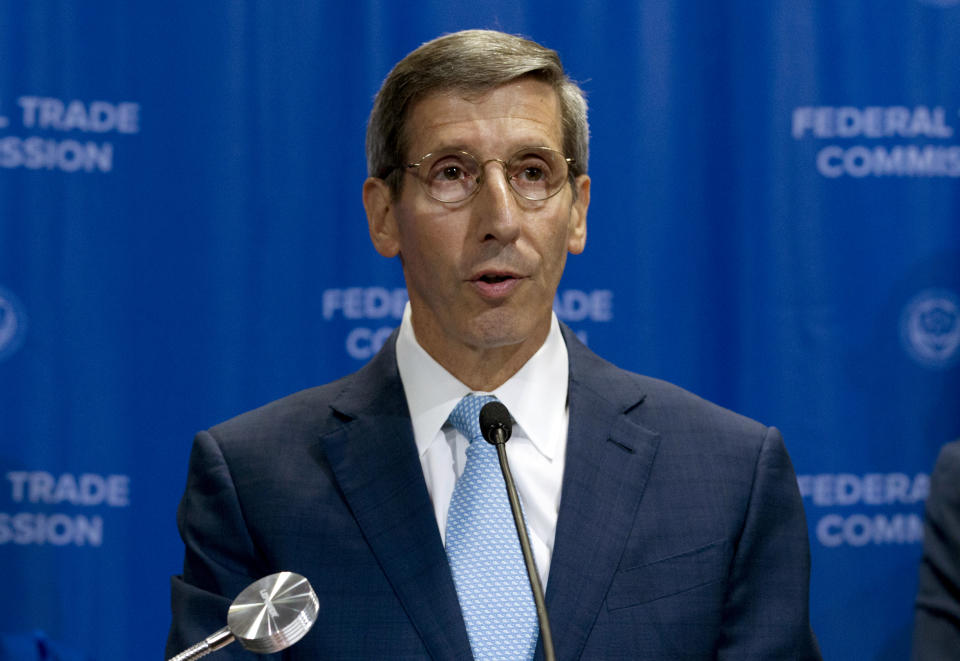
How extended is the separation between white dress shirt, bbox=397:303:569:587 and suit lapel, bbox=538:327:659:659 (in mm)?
35

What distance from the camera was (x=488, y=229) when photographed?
5.42 feet

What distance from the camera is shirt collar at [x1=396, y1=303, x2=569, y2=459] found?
67.5 inches

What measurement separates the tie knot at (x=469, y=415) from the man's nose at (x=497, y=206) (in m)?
0.25

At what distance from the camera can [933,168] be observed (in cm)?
256

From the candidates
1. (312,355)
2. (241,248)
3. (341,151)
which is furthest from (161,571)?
(341,151)

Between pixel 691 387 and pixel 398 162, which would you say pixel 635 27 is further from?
pixel 398 162

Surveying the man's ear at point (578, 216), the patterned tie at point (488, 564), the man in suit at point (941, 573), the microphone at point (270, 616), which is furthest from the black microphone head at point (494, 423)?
the man in suit at point (941, 573)

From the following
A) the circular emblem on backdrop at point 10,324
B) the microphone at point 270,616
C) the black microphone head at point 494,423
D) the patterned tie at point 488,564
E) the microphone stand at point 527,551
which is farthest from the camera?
the circular emblem on backdrop at point 10,324

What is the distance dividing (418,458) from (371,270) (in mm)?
940

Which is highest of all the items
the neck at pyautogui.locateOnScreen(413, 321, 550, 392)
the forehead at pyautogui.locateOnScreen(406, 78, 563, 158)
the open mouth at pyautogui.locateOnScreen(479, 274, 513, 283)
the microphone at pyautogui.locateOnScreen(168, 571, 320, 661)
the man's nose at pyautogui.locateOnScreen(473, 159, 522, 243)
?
the forehead at pyautogui.locateOnScreen(406, 78, 563, 158)

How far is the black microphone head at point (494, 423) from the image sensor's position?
1383mm

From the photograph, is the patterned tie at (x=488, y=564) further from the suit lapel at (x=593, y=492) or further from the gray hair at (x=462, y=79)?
the gray hair at (x=462, y=79)

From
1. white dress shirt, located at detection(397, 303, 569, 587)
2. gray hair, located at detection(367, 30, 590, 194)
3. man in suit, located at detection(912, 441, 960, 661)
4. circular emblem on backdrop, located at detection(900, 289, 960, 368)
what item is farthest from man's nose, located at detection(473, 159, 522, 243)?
circular emblem on backdrop, located at detection(900, 289, 960, 368)

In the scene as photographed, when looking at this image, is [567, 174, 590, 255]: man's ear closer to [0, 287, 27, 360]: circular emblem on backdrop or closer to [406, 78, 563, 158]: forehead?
[406, 78, 563, 158]: forehead
